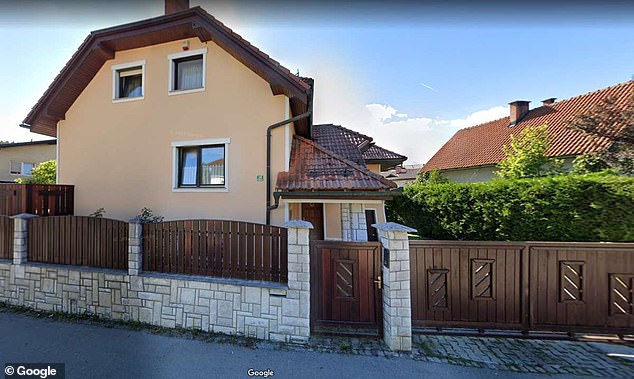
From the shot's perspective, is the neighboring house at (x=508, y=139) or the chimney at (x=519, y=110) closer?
the neighboring house at (x=508, y=139)

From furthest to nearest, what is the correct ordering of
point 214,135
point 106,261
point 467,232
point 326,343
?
1. point 467,232
2. point 214,135
3. point 106,261
4. point 326,343

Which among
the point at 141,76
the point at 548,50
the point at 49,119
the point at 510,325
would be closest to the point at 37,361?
the point at 510,325

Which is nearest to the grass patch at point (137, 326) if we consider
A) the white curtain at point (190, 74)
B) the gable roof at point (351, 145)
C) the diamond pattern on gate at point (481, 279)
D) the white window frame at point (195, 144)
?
the white window frame at point (195, 144)

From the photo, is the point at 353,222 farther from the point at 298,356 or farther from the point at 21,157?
Result: the point at 21,157

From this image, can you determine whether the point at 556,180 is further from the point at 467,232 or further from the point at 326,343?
the point at 326,343

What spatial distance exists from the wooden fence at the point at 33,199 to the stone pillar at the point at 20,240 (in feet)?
5.82

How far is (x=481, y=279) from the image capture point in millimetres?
4148

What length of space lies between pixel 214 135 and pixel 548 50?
879 centimetres

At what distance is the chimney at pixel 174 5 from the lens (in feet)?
25.4

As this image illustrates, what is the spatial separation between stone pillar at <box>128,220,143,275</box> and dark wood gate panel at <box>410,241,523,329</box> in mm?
4774

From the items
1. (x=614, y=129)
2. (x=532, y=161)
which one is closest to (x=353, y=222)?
(x=614, y=129)

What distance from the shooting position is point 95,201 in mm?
8047

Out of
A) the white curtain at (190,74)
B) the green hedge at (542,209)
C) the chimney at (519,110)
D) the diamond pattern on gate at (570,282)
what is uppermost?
the chimney at (519,110)

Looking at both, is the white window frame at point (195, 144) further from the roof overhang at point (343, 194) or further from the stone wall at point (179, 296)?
the stone wall at point (179, 296)
